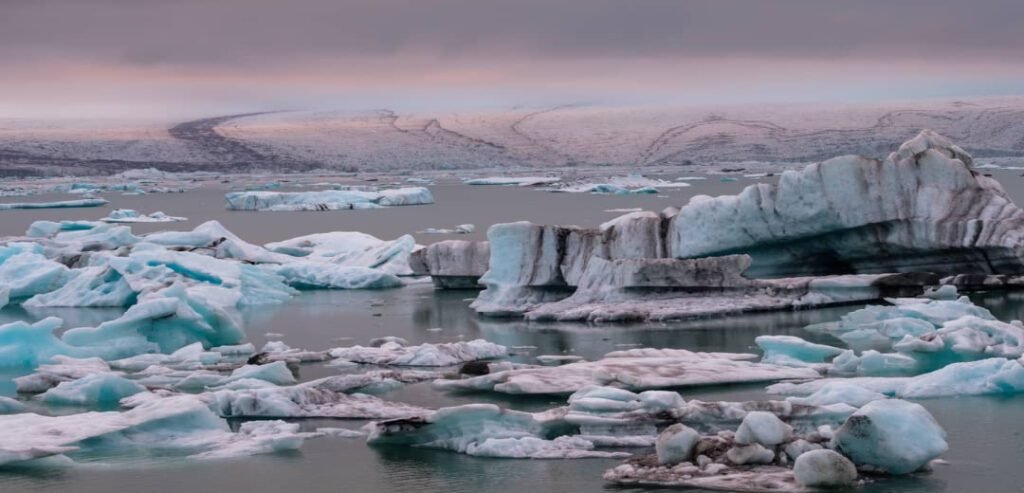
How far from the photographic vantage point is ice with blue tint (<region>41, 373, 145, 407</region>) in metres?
7.62

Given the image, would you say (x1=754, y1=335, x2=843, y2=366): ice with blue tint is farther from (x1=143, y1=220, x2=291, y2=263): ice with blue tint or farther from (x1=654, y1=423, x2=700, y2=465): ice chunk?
(x1=143, y1=220, x2=291, y2=263): ice with blue tint

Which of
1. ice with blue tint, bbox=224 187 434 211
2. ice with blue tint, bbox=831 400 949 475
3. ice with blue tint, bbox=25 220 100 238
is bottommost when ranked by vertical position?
ice with blue tint, bbox=224 187 434 211

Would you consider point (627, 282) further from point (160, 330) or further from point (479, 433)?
point (479, 433)

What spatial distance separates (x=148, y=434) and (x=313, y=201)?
22.1 metres

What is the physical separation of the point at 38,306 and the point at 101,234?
256 centimetres

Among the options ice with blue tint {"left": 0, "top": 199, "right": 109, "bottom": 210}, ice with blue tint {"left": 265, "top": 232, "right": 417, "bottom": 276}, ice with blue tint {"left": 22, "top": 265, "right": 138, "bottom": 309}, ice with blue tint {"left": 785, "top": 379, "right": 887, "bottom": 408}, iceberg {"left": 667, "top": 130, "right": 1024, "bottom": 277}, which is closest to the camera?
ice with blue tint {"left": 785, "top": 379, "right": 887, "bottom": 408}

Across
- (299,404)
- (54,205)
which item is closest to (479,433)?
(299,404)

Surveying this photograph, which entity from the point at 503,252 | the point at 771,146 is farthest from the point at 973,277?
the point at 771,146

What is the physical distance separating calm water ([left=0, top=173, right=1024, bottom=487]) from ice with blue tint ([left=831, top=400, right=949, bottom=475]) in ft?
0.31

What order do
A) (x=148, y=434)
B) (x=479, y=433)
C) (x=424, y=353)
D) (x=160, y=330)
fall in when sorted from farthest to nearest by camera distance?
(x=160, y=330) → (x=424, y=353) → (x=148, y=434) → (x=479, y=433)

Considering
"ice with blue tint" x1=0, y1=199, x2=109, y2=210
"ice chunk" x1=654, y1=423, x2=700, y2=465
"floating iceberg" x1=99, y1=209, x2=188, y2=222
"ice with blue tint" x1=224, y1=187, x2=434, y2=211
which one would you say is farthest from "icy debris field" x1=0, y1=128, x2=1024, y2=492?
"ice with blue tint" x1=0, y1=199, x2=109, y2=210

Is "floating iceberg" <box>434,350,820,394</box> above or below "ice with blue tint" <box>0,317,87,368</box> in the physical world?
above

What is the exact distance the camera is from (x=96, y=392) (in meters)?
7.62

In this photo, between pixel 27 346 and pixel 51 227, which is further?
pixel 51 227
